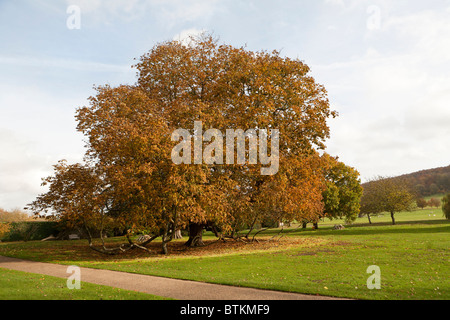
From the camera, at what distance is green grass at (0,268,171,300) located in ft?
28.2

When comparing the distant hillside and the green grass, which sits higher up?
the distant hillside

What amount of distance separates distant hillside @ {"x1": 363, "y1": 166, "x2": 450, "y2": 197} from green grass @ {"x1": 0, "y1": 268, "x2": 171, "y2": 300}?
88.9 metres

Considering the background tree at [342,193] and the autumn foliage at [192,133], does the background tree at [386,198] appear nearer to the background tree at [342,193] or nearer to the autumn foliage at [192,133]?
the background tree at [342,193]

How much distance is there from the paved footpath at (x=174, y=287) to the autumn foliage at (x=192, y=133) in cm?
575

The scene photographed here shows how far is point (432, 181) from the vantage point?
297 feet

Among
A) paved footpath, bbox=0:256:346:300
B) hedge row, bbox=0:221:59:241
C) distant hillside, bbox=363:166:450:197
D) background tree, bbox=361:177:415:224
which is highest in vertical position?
distant hillside, bbox=363:166:450:197

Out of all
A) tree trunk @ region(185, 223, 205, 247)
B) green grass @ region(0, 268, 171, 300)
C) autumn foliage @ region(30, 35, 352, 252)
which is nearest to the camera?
green grass @ region(0, 268, 171, 300)

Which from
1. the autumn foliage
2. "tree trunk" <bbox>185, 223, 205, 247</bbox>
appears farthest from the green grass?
"tree trunk" <bbox>185, 223, 205, 247</bbox>

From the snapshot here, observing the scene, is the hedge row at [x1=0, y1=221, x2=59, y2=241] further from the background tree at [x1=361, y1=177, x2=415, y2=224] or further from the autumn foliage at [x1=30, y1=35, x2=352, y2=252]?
the background tree at [x1=361, y1=177, x2=415, y2=224]

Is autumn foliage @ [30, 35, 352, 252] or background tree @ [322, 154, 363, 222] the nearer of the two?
autumn foliage @ [30, 35, 352, 252]

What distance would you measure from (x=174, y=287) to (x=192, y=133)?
11.8 metres

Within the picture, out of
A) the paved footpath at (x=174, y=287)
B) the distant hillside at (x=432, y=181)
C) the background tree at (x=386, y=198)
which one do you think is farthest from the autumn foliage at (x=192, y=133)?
the distant hillside at (x=432, y=181)

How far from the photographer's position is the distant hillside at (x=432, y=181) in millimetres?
84750

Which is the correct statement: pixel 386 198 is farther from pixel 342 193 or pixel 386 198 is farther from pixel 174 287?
pixel 174 287
